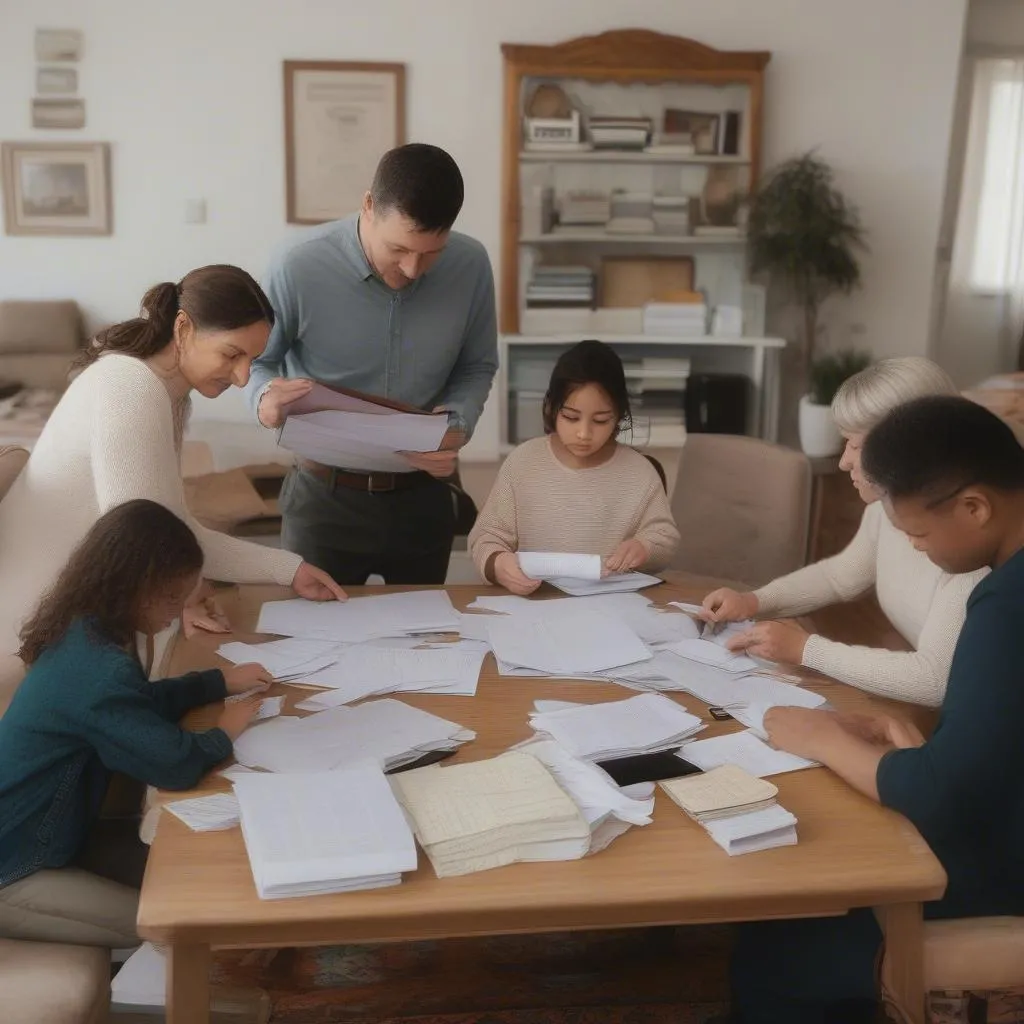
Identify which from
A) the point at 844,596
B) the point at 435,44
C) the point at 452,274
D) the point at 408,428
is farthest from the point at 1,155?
the point at 844,596

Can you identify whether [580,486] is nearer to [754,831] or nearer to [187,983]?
[754,831]

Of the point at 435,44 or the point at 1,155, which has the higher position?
the point at 435,44

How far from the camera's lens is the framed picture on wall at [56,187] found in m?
4.98

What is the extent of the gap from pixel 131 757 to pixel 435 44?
4319 mm

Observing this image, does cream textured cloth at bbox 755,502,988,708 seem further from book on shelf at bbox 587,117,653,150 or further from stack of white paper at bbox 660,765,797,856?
book on shelf at bbox 587,117,653,150

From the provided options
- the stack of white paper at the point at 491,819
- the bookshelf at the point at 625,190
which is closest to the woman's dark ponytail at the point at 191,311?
the stack of white paper at the point at 491,819

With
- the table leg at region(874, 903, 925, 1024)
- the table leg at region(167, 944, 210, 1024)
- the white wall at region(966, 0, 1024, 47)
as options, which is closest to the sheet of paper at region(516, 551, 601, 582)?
the table leg at region(874, 903, 925, 1024)

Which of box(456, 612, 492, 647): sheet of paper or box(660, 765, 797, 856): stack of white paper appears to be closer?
box(660, 765, 797, 856): stack of white paper

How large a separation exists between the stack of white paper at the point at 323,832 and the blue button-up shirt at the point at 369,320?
3.44ft

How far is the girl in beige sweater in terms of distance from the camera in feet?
7.68

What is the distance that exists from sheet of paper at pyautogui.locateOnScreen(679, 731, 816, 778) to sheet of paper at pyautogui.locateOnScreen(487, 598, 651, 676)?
0.94 feet

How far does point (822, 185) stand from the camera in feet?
16.4

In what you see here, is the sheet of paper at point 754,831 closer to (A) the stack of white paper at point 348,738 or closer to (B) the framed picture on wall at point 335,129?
(A) the stack of white paper at point 348,738

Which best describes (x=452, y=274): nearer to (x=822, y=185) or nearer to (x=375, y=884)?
(x=375, y=884)
